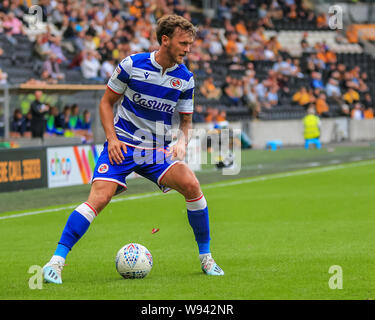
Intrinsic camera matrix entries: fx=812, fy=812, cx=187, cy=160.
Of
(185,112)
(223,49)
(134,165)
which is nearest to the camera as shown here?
(134,165)

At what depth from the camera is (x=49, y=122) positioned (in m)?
22.1

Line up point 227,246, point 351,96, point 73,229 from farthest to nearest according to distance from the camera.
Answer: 1. point 351,96
2. point 227,246
3. point 73,229

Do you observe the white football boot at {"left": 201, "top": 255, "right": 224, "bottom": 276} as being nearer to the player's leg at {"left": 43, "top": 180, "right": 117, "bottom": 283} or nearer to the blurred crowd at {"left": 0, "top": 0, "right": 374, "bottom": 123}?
the player's leg at {"left": 43, "top": 180, "right": 117, "bottom": 283}

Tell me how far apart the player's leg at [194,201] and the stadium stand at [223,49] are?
15.3m

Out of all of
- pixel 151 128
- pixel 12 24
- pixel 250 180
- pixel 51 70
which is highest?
pixel 151 128

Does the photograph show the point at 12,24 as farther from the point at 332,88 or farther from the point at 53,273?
the point at 332,88

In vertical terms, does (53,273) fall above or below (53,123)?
above

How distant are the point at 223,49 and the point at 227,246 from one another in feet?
89.5

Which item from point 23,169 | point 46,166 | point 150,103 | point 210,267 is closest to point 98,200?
point 150,103

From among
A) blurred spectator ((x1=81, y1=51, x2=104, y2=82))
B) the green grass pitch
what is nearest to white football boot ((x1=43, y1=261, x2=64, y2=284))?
the green grass pitch

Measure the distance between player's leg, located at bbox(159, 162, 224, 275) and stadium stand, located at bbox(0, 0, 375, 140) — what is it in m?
15.3

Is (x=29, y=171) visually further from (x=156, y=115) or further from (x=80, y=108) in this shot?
(x=156, y=115)

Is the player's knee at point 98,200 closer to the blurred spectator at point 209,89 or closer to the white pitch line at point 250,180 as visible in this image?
the white pitch line at point 250,180
